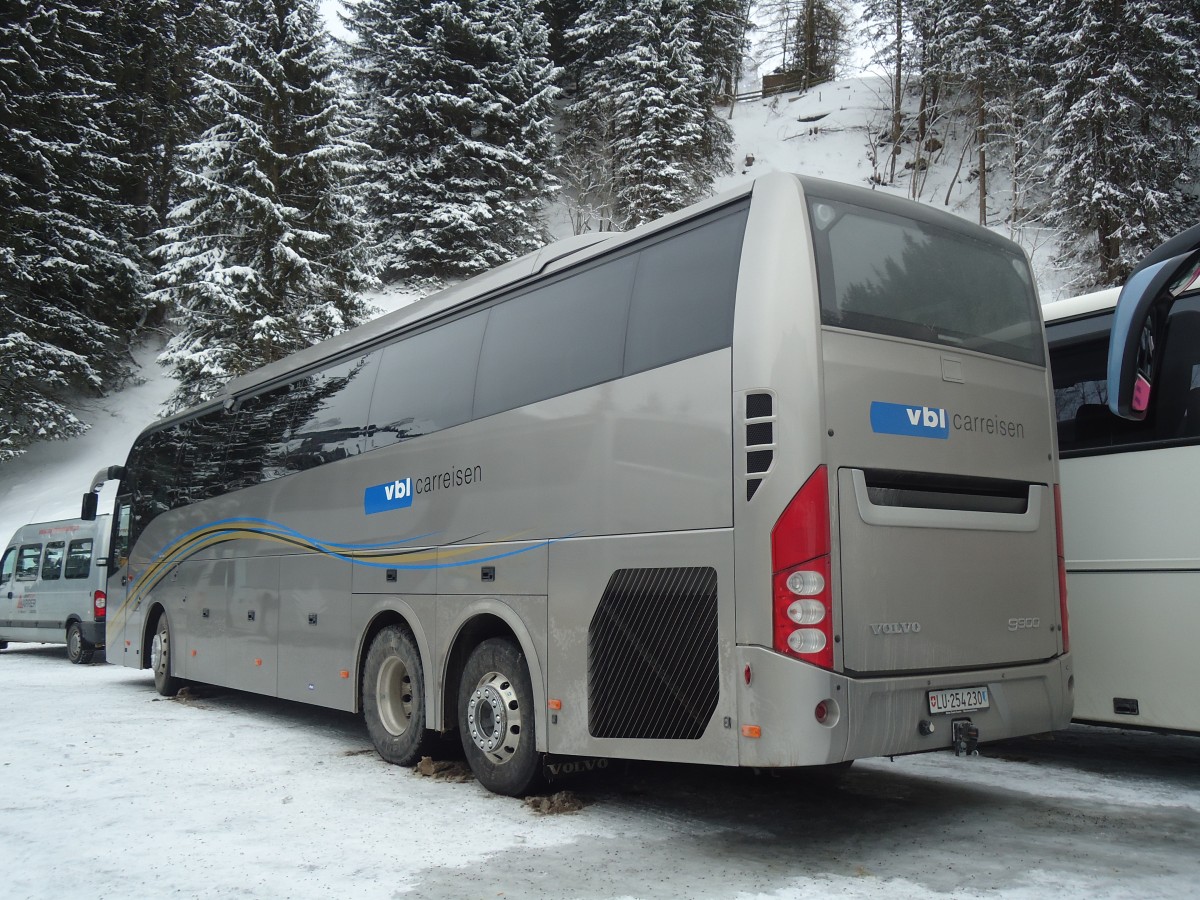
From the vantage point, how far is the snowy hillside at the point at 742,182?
30031 millimetres

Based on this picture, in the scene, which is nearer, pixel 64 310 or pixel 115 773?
pixel 115 773

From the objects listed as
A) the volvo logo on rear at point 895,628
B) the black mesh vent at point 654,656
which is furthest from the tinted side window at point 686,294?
the volvo logo on rear at point 895,628

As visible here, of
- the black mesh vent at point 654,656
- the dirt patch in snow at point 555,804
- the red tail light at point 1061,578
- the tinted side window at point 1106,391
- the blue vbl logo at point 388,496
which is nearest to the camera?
the black mesh vent at point 654,656

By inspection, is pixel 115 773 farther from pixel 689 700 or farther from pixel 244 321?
pixel 244 321

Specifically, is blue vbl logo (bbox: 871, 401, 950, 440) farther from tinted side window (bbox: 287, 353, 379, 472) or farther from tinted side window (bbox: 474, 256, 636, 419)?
tinted side window (bbox: 287, 353, 379, 472)

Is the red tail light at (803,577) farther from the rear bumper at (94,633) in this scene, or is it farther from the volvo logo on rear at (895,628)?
the rear bumper at (94,633)

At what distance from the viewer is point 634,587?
20.0 feet

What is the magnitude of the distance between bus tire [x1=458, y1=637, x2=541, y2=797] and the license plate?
2.62m

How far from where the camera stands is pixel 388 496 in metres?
8.80

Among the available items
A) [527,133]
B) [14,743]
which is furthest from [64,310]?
[14,743]

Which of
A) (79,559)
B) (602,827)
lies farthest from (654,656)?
A: (79,559)

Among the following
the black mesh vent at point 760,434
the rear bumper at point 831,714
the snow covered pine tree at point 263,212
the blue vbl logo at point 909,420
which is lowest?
the rear bumper at point 831,714

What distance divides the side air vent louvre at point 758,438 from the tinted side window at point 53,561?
55.7 feet

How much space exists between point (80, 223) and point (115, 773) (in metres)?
28.2
